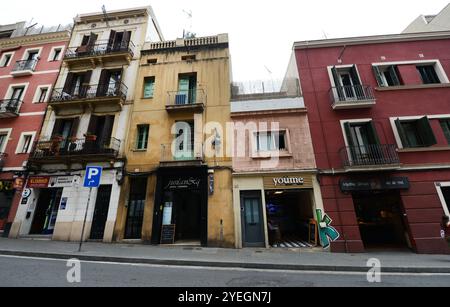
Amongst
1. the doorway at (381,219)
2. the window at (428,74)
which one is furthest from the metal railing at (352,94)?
the doorway at (381,219)

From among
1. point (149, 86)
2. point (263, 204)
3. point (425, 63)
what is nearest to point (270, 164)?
point (263, 204)

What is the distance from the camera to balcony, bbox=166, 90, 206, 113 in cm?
1271

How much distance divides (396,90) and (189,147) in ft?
43.2

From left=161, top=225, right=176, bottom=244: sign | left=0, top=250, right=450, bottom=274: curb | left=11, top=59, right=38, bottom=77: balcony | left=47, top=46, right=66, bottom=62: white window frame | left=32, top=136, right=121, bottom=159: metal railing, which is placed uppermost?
left=47, top=46, right=66, bottom=62: white window frame

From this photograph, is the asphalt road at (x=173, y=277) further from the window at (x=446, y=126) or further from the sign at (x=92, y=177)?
the window at (x=446, y=126)

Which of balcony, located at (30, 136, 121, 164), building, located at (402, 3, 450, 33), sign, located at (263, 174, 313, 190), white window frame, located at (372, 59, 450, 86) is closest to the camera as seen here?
sign, located at (263, 174, 313, 190)

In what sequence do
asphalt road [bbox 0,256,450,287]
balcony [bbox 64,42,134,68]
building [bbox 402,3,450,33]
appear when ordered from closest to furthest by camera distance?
1. asphalt road [bbox 0,256,450,287]
2. building [bbox 402,3,450,33]
3. balcony [bbox 64,42,134,68]

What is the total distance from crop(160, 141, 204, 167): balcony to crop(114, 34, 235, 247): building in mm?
58

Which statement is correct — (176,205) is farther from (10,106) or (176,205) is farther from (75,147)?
(10,106)

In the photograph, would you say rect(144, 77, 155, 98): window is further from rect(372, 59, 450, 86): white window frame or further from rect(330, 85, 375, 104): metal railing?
rect(372, 59, 450, 86): white window frame

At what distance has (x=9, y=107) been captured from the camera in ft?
46.8

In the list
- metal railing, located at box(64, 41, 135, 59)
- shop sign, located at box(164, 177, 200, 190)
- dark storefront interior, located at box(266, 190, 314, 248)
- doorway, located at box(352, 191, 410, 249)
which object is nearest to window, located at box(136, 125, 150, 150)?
shop sign, located at box(164, 177, 200, 190)

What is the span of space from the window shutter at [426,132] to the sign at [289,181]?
20.6 ft
